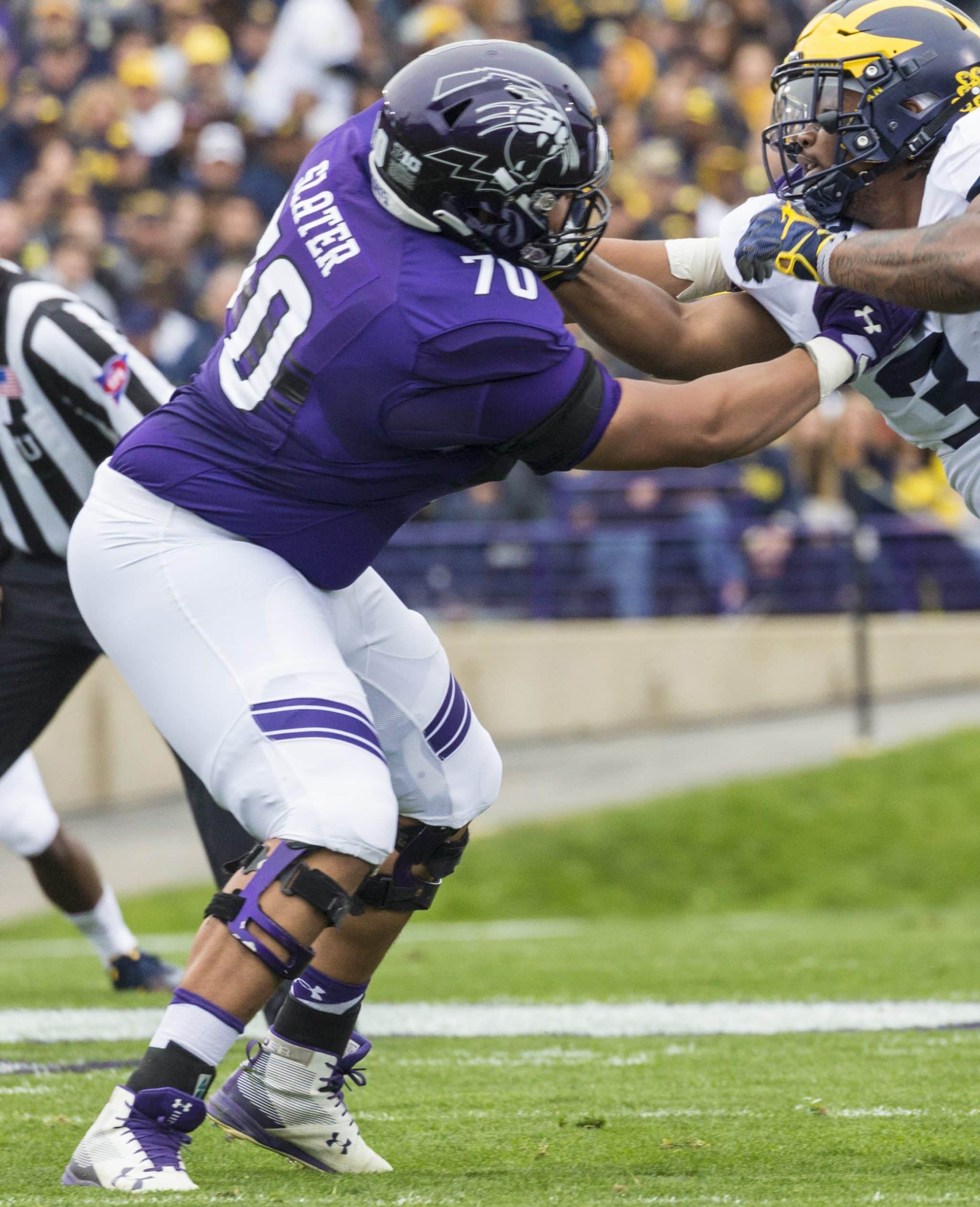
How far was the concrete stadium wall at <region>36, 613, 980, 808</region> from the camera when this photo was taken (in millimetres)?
10773

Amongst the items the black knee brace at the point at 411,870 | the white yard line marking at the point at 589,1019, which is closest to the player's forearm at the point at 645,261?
the black knee brace at the point at 411,870

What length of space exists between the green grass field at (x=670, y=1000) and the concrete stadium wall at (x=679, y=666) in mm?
1178

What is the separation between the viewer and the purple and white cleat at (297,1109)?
10.6 feet

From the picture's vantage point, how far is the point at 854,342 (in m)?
3.18

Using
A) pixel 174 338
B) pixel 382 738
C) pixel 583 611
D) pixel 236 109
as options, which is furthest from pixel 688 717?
pixel 382 738

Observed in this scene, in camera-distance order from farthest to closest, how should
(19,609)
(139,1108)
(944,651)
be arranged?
(944,651), (19,609), (139,1108)

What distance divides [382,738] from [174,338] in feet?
24.4

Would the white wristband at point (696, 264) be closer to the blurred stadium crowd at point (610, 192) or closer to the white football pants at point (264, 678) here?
the white football pants at point (264, 678)

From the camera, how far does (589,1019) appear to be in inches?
197

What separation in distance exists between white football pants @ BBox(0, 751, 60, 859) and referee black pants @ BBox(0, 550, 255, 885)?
0.15m

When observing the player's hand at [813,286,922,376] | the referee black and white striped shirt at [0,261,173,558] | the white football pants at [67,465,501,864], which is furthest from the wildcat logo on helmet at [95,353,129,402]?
the player's hand at [813,286,922,376]

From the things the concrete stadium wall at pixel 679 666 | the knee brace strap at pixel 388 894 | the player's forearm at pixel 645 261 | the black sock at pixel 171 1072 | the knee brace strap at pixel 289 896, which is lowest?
the concrete stadium wall at pixel 679 666

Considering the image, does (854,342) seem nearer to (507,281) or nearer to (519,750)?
(507,281)

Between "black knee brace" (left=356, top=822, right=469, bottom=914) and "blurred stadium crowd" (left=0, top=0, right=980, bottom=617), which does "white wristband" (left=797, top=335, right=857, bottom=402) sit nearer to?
"black knee brace" (left=356, top=822, right=469, bottom=914)
